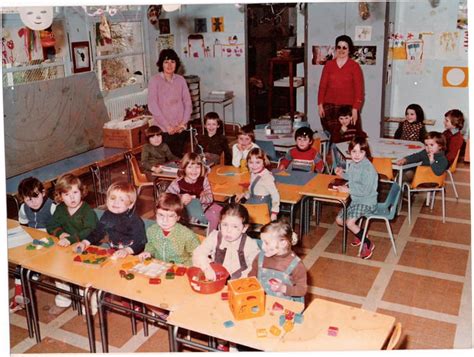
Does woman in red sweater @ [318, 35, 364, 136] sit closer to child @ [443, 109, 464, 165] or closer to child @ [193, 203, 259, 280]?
child @ [443, 109, 464, 165]

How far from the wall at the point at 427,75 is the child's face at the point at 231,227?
6019 mm

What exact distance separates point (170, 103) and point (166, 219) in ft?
10.4

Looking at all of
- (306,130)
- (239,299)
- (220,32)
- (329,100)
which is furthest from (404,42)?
(239,299)

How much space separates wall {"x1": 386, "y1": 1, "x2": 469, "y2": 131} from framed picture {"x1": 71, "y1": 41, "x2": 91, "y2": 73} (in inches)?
180

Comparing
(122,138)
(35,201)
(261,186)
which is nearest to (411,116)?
(261,186)

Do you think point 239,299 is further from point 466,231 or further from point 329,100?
point 329,100

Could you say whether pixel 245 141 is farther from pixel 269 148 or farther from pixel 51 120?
pixel 51 120

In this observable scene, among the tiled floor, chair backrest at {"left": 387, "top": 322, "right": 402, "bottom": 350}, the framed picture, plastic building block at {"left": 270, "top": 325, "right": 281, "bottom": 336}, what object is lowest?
the tiled floor

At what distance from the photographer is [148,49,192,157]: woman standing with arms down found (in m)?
6.50

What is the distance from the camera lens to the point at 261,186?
4805 millimetres

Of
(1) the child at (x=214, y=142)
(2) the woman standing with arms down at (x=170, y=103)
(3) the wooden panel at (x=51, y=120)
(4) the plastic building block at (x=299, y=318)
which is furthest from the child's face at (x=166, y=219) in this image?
(3) the wooden panel at (x=51, y=120)

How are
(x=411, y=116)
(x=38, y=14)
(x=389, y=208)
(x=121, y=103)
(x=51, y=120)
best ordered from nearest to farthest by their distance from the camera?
(x=38, y=14) → (x=389, y=208) → (x=411, y=116) → (x=51, y=120) → (x=121, y=103)

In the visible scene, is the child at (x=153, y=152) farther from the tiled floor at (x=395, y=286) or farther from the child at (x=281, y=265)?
the child at (x=281, y=265)

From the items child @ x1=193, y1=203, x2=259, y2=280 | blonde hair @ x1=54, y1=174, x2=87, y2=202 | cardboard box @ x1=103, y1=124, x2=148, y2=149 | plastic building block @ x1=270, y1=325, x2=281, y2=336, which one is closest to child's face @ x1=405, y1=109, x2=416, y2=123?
cardboard box @ x1=103, y1=124, x2=148, y2=149
